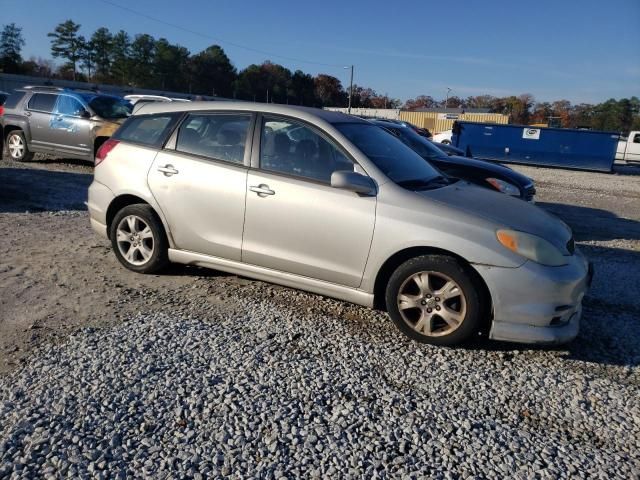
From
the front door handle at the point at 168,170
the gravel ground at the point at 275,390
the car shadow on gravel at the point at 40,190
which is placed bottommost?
the gravel ground at the point at 275,390

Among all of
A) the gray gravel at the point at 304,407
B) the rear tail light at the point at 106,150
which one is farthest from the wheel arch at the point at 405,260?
the rear tail light at the point at 106,150

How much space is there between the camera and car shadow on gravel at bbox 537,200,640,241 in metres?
8.68

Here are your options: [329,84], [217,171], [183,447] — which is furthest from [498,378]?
[329,84]

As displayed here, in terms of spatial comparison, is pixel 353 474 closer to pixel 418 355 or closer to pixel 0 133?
pixel 418 355

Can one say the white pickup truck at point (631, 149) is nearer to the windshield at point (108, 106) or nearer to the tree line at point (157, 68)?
the windshield at point (108, 106)

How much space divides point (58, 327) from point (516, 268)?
341 centimetres

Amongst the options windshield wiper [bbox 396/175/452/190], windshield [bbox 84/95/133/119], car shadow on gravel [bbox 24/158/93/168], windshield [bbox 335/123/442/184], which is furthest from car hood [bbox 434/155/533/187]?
car shadow on gravel [bbox 24/158/93/168]

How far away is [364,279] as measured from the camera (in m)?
4.04

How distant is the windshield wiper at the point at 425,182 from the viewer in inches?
167

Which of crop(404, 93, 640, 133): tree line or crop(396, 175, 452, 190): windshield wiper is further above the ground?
crop(404, 93, 640, 133): tree line

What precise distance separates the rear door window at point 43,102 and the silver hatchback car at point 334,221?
306 inches

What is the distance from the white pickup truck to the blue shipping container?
284 inches

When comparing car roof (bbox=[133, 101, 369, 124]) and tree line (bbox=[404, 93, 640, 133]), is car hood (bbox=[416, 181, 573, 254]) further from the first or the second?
tree line (bbox=[404, 93, 640, 133])

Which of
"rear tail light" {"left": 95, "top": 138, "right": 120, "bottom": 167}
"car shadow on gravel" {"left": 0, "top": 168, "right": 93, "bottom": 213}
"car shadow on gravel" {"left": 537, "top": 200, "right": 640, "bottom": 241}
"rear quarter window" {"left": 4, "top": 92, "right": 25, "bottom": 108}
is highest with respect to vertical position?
"rear quarter window" {"left": 4, "top": 92, "right": 25, "bottom": 108}
